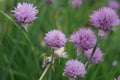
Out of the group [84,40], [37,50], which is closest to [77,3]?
[37,50]

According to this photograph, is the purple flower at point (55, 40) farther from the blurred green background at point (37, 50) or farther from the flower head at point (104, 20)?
the blurred green background at point (37, 50)

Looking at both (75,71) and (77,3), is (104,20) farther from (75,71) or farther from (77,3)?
(77,3)

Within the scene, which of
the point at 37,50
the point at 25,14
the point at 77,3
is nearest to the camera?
the point at 25,14

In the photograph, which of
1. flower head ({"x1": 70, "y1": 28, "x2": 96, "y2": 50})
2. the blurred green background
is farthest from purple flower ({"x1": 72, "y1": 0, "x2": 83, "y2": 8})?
flower head ({"x1": 70, "y1": 28, "x2": 96, "y2": 50})

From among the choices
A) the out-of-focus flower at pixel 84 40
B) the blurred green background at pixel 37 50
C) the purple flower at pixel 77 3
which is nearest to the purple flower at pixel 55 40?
the out-of-focus flower at pixel 84 40

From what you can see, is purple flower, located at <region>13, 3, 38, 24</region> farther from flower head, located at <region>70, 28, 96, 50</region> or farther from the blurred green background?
the blurred green background

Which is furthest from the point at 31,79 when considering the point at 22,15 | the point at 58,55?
the point at 22,15

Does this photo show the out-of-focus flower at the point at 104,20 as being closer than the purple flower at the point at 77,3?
Yes

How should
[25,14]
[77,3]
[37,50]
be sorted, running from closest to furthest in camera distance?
[25,14]
[37,50]
[77,3]

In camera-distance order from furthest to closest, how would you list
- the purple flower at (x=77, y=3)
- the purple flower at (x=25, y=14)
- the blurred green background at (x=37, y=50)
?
the purple flower at (x=77, y=3) → the blurred green background at (x=37, y=50) → the purple flower at (x=25, y=14)
